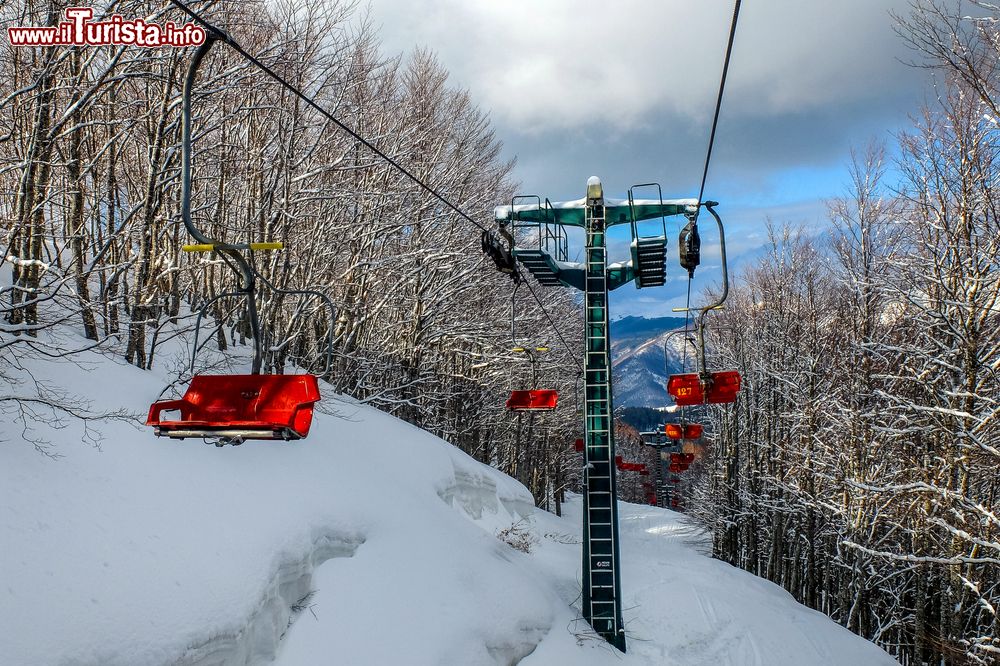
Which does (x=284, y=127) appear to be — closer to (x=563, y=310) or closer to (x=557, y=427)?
(x=563, y=310)

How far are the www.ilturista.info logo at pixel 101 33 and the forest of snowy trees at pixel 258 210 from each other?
7.9 inches

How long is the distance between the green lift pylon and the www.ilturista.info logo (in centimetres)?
666

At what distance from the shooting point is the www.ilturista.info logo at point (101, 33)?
386 inches

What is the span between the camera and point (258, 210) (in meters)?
14.7

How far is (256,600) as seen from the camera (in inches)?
278

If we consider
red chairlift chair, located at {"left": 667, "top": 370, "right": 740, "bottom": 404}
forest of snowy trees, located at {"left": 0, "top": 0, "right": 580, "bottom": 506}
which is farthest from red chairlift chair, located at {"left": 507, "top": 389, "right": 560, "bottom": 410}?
red chairlift chair, located at {"left": 667, "top": 370, "right": 740, "bottom": 404}

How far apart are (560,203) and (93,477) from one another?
388 inches

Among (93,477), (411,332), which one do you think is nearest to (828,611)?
(411,332)

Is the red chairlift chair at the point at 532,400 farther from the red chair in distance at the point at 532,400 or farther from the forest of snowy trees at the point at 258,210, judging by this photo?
the forest of snowy trees at the point at 258,210

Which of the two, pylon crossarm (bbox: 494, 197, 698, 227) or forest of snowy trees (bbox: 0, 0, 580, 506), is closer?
forest of snowy trees (bbox: 0, 0, 580, 506)

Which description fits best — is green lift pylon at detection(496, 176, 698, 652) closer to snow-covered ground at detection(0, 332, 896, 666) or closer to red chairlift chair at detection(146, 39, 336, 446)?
snow-covered ground at detection(0, 332, 896, 666)

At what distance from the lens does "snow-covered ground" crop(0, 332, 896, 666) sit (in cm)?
595

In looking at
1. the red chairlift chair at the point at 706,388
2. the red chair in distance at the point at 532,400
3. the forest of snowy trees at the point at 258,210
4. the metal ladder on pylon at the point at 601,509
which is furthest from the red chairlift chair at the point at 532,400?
the metal ladder on pylon at the point at 601,509

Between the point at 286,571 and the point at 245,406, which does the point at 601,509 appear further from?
the point at 245,406
